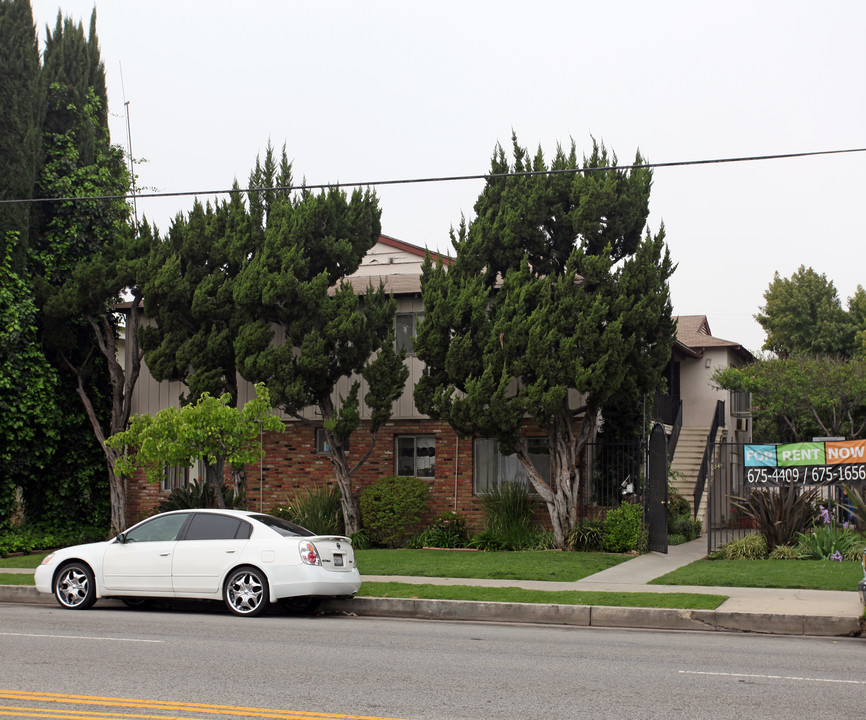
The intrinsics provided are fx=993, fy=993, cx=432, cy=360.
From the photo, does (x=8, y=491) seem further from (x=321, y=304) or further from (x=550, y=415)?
(x=550, y=415)

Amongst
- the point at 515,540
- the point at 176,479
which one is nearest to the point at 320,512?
the point at 515,540

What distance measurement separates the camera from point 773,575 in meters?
15.2

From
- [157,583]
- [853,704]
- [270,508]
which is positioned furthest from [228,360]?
[853,704]

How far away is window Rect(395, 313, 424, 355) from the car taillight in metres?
10.6

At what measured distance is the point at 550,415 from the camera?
1909 centimetres

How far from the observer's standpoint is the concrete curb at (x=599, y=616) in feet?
38.3

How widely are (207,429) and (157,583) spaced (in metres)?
4.66

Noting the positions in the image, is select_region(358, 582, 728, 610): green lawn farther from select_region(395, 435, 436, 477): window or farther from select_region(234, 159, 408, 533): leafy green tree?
select_region(395, 435, 436, 477): window

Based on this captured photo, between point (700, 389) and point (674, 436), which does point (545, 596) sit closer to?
point (674, 436)

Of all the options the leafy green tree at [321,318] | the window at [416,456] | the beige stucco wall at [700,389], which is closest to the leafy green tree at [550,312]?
the leafy green tree at [321,318]

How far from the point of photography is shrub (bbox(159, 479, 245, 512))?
72.7 ft

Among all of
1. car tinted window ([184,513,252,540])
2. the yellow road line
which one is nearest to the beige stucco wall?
car tinted window ([184,513,252,540])

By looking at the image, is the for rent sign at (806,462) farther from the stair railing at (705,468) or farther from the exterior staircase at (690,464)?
the exterior staircase at (690,464)

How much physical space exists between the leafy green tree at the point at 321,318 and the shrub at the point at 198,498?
8.45 ft
